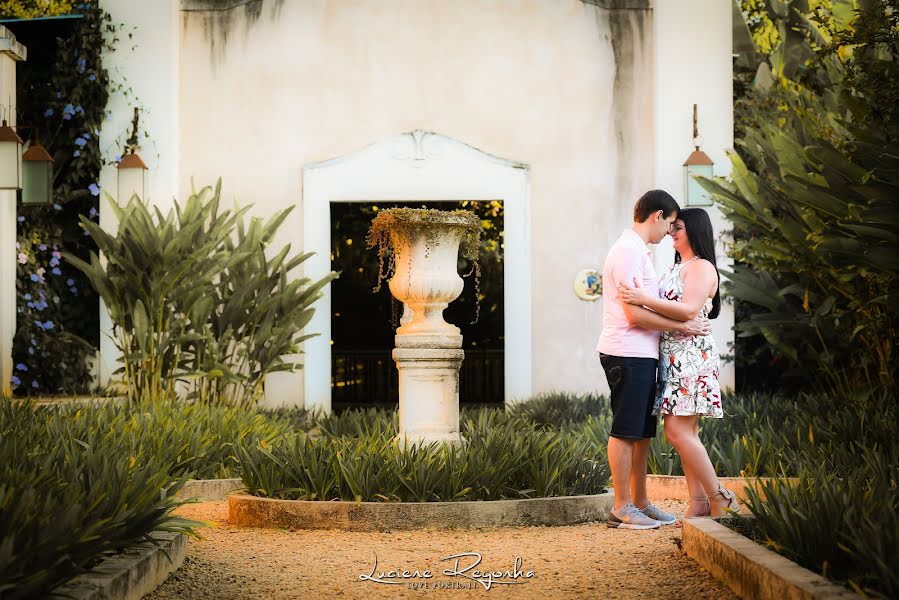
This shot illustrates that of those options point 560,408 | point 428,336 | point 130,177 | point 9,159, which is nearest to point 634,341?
point 428,336

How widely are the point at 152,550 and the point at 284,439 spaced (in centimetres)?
258

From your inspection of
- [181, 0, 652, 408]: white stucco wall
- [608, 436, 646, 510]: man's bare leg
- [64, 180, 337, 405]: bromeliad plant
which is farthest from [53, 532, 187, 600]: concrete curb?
[181, 0, 652, 408]: white stucco wall

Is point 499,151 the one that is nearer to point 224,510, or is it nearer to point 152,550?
point 224,510

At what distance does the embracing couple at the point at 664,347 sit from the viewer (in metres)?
5.32

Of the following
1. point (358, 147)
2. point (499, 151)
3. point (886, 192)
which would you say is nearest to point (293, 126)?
point (358, 147)

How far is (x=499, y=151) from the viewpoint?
11219 mm

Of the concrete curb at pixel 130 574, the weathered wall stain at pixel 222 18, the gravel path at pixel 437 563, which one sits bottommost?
the gravel path at pixel 437 563

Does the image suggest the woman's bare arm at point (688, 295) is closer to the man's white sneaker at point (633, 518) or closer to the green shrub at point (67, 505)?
the man's white sneaker at point (633, 518)

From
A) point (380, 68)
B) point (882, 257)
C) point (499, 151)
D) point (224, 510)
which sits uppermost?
point (380, 68)

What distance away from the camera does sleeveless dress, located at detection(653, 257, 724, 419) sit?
5.31 m

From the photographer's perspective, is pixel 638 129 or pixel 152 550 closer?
pixel 152 550

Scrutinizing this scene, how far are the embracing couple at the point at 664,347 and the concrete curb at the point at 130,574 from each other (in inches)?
82.7

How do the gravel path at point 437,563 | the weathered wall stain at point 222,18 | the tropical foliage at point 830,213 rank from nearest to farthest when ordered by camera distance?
the gravel path at point 437,563
the tropical foliage at point 830,213
the weathered wall stain at point 222,18

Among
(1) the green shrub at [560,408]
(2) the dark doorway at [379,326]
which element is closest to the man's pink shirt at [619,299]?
(1) the green shrub at [560,408]
